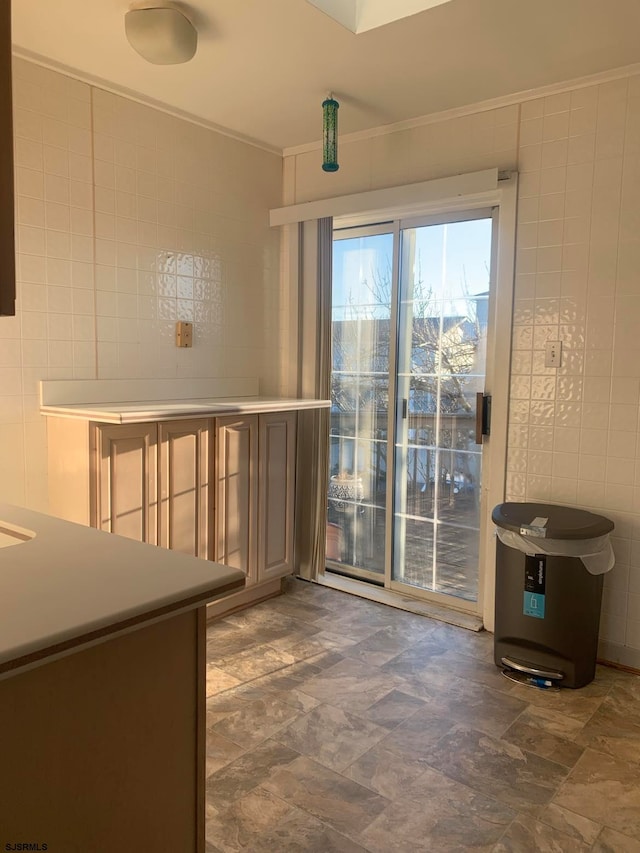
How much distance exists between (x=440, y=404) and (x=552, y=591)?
117cm

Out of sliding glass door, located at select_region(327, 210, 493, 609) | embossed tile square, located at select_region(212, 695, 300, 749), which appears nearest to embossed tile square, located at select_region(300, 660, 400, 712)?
embossed tile square, located at select_region(212, 695, 300, 749)

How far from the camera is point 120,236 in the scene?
296 cm

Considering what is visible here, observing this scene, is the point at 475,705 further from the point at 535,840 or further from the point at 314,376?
the point at 314,376

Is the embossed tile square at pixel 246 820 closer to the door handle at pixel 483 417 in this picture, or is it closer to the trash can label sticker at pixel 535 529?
the trash can label sticker at pixel 535 529

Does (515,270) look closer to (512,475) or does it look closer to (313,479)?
(512,475)

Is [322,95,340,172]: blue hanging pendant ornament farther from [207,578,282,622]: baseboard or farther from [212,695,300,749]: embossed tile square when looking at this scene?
[212,695,300,749]: embossed tile square

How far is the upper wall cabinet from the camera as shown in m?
0.99

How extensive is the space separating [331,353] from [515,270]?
114 centimetres

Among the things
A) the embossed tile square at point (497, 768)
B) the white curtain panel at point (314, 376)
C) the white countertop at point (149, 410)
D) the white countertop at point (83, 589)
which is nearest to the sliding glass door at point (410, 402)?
the white curtain panel at point (314, 376)

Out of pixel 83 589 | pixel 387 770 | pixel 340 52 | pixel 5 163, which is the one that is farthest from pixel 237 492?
pixel 5 163

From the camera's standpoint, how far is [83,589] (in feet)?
3.41

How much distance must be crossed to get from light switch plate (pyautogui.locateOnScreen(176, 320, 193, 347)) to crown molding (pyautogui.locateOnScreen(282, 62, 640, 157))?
125cm

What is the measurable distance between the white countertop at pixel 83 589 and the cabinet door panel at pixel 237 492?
1.68m

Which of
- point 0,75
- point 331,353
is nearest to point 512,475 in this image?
point 331,353
